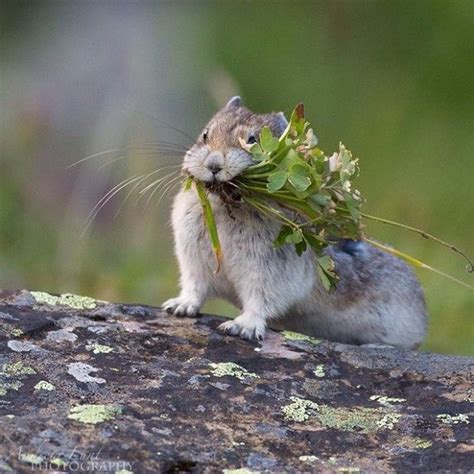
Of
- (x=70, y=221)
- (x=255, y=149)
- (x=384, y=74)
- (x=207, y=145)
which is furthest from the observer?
(x=384, y=74)

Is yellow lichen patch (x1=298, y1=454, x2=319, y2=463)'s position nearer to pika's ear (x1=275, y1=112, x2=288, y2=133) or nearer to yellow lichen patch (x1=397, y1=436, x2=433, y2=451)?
yellow lichen patch (x1=397, y1=436, x2=433, y2=451)

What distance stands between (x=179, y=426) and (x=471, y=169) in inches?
376

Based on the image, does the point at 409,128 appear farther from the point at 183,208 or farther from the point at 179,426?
the point at 179,426

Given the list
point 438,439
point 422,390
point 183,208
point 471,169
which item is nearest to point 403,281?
point 183,208

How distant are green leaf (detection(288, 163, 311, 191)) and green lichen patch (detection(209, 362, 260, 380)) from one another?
1.08 metres

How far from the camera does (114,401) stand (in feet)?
16.6

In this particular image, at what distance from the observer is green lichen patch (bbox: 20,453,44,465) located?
4348 millimetres

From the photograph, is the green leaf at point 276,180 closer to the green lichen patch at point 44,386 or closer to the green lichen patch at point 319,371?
the green lichen patch at point 319,371

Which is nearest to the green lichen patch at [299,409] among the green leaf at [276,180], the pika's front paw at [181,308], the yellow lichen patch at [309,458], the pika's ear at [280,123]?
the yellow lichen patch at [309,458]

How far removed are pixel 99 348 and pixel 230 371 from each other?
2.29ft

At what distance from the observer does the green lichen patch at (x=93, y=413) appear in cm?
477

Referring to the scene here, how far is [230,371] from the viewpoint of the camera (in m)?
5.75

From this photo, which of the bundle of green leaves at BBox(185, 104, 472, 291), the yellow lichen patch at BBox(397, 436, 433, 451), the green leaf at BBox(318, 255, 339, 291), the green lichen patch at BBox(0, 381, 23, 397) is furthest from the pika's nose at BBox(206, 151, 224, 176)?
the yellow lichen patch at BBox(397, 436, 433, 451)

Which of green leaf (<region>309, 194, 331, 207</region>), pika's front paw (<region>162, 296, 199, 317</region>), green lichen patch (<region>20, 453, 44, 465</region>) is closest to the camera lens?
green lichen patch (<region>20, 453, 44, 465</region>)
